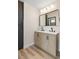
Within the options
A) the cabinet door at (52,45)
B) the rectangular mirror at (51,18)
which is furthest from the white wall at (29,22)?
the cabinet door at (52,45)

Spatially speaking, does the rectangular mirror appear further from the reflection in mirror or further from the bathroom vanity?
the bathroom vanity

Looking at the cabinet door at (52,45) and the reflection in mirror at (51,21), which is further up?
the reflection in mirror at (51,21)

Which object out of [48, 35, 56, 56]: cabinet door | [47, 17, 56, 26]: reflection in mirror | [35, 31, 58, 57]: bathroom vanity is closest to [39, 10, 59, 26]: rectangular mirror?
[47, 17, 56, 26]: reflection in mirror

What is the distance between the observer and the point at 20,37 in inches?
147

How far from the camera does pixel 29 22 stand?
421 centimetres

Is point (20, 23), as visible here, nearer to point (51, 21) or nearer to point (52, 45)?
point (51, 21)

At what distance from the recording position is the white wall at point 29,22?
4.01 meters

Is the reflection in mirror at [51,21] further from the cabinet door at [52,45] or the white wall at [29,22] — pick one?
the white wall at [29,22]
